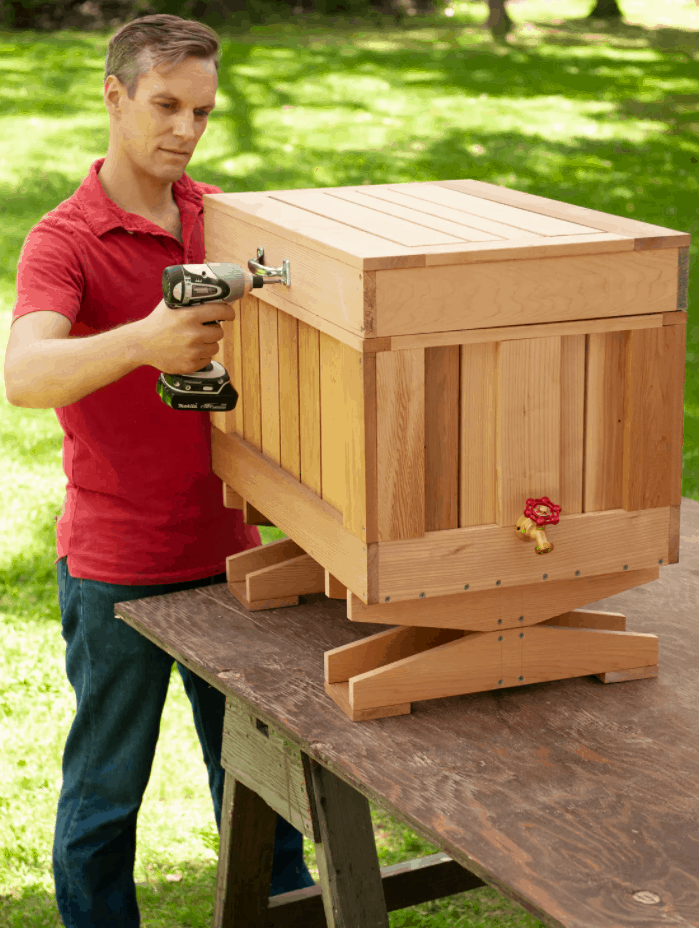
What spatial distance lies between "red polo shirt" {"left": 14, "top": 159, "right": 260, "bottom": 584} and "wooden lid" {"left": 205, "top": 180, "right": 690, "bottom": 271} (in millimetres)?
186

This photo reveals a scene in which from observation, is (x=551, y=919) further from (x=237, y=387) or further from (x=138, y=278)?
(x=138, y=278)

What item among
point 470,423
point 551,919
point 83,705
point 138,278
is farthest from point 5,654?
point 551,919

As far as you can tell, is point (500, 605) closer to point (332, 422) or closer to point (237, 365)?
point (332, 422)

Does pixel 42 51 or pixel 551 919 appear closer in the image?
pixel 551 919

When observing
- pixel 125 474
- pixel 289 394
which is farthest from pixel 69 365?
pixel 125 474

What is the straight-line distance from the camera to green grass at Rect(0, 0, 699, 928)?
3.79m

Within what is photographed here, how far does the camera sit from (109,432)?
275 cm

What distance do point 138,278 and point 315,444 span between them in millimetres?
666

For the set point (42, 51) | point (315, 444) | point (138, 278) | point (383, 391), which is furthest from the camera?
point (42, 51)

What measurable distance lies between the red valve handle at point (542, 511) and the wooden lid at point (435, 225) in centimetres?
39

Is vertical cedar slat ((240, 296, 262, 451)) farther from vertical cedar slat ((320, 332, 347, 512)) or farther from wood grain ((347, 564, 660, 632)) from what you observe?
wood grain ((347, 564, 660, 632))

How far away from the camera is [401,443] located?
6.63 feet

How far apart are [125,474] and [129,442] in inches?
2.7

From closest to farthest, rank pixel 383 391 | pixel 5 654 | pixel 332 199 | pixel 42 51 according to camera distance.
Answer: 1. pixel 383 391
2. pixel 332 199
3. pixel 5 654
4. pixel 42 51
